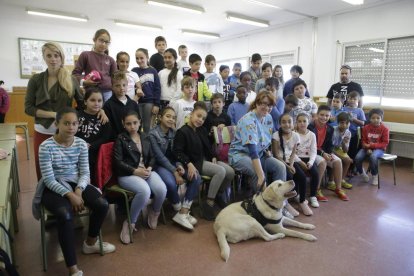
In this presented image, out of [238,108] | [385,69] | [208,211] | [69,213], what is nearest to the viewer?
[69,213]

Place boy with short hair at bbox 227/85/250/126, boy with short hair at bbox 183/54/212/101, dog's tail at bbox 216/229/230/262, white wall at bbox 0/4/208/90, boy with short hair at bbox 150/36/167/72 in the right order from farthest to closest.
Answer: white wall at bbox 0/4/208/90 → boy with short hair at bbox 150/36/167/72 → boy with short hair at bbox 183/54/212/101 → boy with short hair at bbox 227/85/250/126 → dog's tail at bbox 216/229/230/262

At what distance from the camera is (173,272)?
1972 millimetres

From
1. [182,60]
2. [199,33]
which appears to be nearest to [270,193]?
[182,60]

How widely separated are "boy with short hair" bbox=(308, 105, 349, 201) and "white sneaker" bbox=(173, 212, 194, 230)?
179cm

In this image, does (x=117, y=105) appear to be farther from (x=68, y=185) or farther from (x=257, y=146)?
(x=257, y=146)

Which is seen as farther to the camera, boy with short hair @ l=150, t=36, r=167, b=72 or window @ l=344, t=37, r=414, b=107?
window @ l=344, t=37, r=414, b=107

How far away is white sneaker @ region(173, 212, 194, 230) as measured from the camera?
101 inches

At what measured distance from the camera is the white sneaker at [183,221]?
8.39 ft

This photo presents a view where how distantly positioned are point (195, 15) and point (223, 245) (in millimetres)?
6394

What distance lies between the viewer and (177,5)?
20.2 feet

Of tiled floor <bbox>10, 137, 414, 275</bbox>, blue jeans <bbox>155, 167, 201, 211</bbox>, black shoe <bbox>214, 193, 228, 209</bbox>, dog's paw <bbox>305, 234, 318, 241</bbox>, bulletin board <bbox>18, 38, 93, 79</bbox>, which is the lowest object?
tiled floor <bbox>10, 137, 414, 275</bbox>

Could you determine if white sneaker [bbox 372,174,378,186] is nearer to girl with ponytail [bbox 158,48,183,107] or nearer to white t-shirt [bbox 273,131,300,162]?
white t-shirt [bbox 273,131,300,162]

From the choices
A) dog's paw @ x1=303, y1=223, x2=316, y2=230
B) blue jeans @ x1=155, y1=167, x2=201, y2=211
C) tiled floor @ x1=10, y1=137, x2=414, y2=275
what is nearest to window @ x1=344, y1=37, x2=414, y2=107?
tiled floor @ x1=10, y1=137, x2=414, y2=275

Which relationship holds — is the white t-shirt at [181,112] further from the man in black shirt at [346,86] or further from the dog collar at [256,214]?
the man in black shirt at [346,86]
